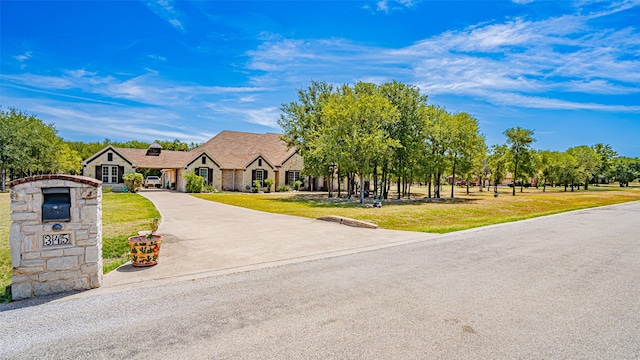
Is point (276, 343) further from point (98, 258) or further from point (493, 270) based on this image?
point (493, 270)

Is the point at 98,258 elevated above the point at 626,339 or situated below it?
above

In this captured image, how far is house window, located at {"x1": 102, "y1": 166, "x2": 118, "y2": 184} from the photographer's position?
34906 millimetres

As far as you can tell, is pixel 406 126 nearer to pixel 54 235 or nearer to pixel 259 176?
pixel 259 176

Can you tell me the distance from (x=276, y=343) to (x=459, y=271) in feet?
16.5

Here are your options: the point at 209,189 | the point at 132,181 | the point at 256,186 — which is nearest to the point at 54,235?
the point at 132,181

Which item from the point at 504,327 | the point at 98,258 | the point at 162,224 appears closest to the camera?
the point at 504,327

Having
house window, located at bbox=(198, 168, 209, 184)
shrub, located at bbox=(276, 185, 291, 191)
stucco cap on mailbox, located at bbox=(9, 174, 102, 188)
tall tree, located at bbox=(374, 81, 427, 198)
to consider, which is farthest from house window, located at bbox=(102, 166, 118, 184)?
stucco cap on mailbox, located at bbox=(9, 174, 102, 188)

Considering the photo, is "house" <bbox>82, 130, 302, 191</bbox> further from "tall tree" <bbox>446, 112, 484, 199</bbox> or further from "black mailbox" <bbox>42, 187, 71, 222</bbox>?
"black mailbox" <bbox>42, 187, 71, 222</bbox>

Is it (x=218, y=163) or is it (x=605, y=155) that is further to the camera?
(x=605, y=155)

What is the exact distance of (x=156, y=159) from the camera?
39.7 m

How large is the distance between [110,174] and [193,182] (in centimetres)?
930

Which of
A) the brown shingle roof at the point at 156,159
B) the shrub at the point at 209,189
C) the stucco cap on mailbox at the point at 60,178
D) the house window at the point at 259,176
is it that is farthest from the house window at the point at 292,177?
the stucco cap on mailbox at the point at 60,178

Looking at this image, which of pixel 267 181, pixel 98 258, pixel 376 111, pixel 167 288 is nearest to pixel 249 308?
pixel 167 288

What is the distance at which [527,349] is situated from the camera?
13.7 feet
